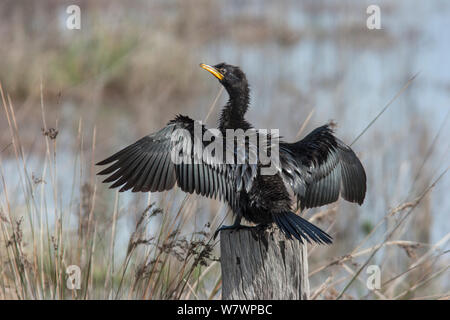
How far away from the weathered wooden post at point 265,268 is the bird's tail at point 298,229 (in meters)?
0.06

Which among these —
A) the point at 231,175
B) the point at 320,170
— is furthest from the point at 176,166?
the point at 320,170

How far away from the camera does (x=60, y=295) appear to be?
379 cm

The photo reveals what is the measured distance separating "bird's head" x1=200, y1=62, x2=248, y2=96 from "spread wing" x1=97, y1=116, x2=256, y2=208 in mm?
747

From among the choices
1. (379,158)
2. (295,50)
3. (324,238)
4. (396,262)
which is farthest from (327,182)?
(295,50)

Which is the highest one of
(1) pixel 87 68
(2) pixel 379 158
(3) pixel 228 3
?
(3) pixel 228 3

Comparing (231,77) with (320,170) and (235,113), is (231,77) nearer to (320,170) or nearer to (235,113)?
(235,113)

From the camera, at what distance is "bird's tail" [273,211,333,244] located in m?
3.12

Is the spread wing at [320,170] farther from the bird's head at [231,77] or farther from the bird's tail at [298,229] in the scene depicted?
the bird's head at [231,77]

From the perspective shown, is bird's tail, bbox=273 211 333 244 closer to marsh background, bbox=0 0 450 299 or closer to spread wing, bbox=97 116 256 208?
spread wing, bbox=97 116 256 208

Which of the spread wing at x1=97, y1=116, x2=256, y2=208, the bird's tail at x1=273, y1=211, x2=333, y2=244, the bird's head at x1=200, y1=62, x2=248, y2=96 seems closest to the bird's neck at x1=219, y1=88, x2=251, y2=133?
the bird's head at x1=200, y1=62, x2=248, y2=96

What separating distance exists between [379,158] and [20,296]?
4.35 metres
